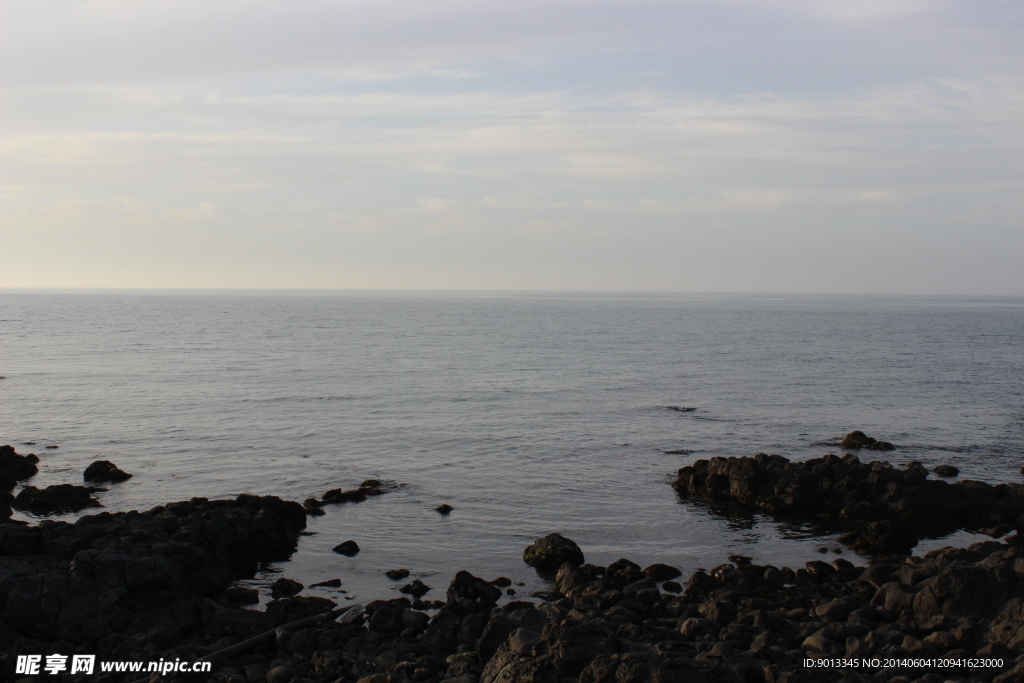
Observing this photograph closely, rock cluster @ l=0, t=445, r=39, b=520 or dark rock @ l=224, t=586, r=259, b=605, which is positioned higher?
rock cluster @ l=0, t=445, r=39, b=520

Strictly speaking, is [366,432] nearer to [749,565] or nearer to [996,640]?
[749,565]

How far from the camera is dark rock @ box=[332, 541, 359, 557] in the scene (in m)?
23.0

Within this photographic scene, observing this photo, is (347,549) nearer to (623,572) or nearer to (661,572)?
(623,572)

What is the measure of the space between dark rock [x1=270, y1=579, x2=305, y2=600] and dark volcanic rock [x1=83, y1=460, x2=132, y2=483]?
14.7 metres

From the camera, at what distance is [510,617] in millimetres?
16094

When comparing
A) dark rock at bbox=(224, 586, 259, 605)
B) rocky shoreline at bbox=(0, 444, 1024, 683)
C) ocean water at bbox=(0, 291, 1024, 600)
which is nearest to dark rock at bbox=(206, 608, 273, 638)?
rocky shoreline at bbox=(0, 444, 1024, 683)

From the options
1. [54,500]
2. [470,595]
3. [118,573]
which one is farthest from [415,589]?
[54,500]

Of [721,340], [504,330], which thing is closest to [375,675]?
[721,340]

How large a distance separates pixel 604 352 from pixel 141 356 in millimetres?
54386

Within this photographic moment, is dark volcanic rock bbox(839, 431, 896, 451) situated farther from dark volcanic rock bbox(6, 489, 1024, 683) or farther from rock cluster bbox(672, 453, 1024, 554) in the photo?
dark volcanic rock bbox(6, 489, 1024, 683)

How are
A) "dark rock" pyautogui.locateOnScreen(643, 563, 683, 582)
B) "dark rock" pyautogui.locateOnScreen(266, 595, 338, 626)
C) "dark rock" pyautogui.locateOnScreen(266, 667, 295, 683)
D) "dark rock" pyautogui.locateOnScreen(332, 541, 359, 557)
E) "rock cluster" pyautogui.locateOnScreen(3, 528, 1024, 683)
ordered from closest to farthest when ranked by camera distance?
"rock cluster" pyautogui.locateOnScreen(3, 528, 1024, 683), "dark rock" pyautogui.locateOnScreen(266, 667, 295, 683), "dark rock" pyautogui.locateOnScreen(266, 595, 338, 626), "dark rock" pyautogui.locateOnScreen(643, 563, 683, 582), "dark rock" pyautogui.locateOnScreen(332, 541, 359, 557)

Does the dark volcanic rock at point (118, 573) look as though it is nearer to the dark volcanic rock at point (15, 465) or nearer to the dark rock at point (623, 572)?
the dark rock at point (623, 572)

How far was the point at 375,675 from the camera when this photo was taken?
1373 cm

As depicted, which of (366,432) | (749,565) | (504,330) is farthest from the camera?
(504,330)
